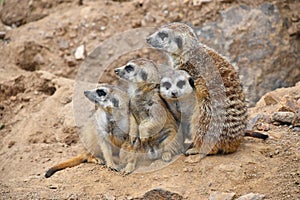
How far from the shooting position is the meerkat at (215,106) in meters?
4.23

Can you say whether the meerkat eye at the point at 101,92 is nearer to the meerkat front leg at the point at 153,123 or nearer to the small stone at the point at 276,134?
the meerkat front leg at the point at 153,123

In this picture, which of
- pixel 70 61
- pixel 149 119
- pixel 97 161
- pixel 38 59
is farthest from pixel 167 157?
pixel 38 59

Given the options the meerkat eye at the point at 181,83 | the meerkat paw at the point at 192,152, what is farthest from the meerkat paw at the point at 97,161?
the meerkat eye at the point at 181,83

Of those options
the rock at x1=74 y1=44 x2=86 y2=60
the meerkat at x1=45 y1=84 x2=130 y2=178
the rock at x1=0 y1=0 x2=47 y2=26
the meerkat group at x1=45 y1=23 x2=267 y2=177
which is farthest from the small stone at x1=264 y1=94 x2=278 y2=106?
the rock at x1=0 y1=0 x2=47 y2=26

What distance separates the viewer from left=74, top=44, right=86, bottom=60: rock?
6.70 m

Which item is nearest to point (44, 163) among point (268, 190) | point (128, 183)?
point (128, 183)

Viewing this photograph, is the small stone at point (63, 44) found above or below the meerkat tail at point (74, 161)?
below

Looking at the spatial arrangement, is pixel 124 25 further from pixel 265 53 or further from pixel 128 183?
pixel 128 183

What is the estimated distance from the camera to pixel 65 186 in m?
4.19

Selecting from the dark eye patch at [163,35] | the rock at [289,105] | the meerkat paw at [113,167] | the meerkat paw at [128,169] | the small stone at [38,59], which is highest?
the dark eye patch at [163,35]

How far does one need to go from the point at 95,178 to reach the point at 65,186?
206 mm

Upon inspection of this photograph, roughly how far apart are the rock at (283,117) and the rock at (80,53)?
260 centimetres

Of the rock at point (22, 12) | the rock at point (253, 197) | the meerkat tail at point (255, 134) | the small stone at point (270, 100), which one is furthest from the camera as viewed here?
the rock at point (22, 12)

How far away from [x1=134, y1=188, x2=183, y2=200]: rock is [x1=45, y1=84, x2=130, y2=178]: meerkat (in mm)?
480
